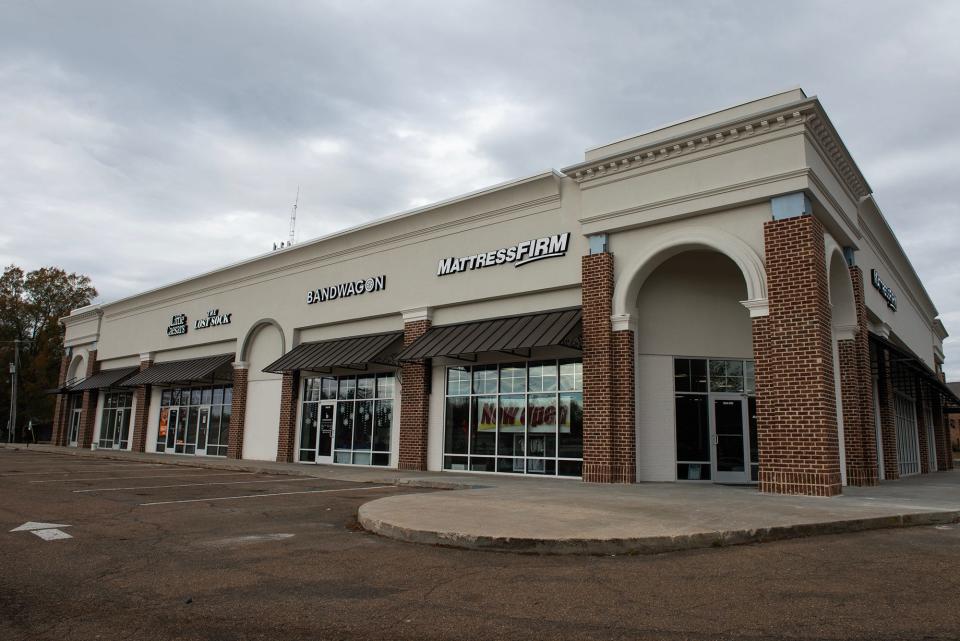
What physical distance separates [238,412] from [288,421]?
330 cm

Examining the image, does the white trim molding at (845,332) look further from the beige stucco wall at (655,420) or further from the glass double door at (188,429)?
the glass double door at (188,429)

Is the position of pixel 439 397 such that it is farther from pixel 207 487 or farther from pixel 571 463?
pixel 207 487

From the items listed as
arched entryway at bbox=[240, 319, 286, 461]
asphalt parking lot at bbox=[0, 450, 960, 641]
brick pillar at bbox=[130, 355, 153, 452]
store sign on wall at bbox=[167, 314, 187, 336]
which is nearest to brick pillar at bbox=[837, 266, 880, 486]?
asphalt parking lot at bbox=[0, 450, 960, 641]

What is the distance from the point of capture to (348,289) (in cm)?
2220

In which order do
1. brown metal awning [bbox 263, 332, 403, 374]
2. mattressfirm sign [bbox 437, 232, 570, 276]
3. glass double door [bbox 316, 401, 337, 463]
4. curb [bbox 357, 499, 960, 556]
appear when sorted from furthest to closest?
glass double door [bbox 316, 401, 337, 463]
brown metal awning [bbox 263, 332, 403, 374]
mattressfirm sign [bbox 437, 232, 570, 276]
curb [bbox 357, 499, 960, 556]

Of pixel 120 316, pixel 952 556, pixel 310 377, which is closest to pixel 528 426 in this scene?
pixel 310 377

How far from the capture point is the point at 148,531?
27.0ft

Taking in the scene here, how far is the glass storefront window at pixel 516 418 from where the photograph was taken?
1647cm

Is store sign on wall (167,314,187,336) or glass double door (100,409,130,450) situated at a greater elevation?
store sign on wall (167,314,187,336)

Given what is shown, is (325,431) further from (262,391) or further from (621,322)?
(621,322)

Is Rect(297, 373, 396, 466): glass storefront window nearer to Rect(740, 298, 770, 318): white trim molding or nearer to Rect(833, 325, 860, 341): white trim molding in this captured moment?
Rect(740, 298, 770, 318): white trim molding

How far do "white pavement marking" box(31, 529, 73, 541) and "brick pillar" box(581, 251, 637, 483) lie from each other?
33.8 feet

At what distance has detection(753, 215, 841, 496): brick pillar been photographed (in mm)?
→ 12000

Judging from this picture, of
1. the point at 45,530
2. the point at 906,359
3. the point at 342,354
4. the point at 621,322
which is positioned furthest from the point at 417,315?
the point at 906,359
